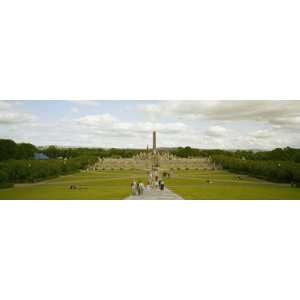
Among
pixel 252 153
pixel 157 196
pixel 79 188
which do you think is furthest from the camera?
pixel 252 153

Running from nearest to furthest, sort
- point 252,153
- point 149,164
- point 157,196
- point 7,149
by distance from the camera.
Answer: point 157,196 → point 7,149 → point 252,153 → point 149,164

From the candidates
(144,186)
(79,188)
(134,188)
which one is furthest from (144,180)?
(79,188)

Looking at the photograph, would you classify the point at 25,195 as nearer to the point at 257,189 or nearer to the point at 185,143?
the point at 185,143

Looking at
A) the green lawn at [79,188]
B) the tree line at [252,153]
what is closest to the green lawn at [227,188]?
the tree line at [252,153]

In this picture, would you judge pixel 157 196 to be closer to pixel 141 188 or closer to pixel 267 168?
pixel 141 188

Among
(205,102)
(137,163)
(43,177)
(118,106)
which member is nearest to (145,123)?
(118,106)

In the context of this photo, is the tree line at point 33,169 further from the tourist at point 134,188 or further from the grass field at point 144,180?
the tourist at point 134,188
